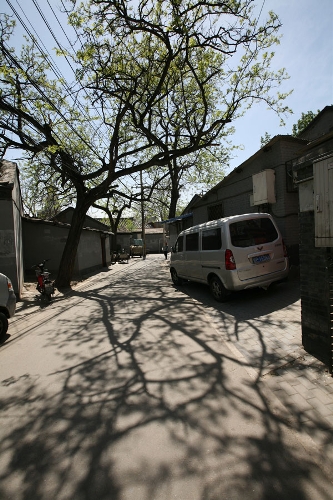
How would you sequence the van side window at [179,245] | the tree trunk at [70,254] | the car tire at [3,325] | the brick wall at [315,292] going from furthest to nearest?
the tree trunk at [70,254], the van side window at [179,245], the car tire at [3,325], the brick wall at [315,292]

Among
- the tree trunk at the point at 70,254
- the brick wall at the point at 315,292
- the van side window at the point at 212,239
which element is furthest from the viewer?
the tree trunk at the point at 70,254

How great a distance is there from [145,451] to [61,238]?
1454 cm

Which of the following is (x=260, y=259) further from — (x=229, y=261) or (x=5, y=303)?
(x=5, y=303)

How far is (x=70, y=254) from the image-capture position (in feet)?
39.0

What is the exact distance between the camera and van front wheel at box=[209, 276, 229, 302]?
6.83m

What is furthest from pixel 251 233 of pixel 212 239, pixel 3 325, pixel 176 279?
pixel 3 325

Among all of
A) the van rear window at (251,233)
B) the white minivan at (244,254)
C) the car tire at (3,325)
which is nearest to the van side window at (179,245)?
the white minivan at (244,254)

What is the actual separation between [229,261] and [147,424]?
4239 millimetres

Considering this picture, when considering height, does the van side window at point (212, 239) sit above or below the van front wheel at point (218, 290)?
above

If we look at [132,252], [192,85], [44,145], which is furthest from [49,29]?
[132,252]

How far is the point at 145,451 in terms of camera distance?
2305 millimetres

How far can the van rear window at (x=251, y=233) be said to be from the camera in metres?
6.45

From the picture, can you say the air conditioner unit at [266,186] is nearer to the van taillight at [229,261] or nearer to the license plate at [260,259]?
the license plate at [260,259]

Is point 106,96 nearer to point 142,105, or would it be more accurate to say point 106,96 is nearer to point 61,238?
point 142,105
